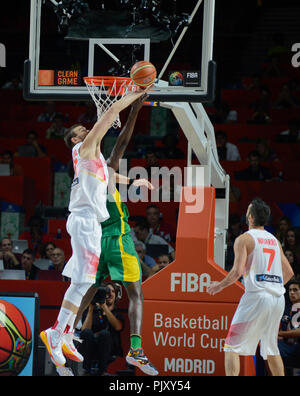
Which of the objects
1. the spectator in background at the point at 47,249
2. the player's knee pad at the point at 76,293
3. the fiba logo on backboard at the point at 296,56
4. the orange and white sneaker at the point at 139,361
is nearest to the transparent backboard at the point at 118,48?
the player's knee pad at the point at 76,293

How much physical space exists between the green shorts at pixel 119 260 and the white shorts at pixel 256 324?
39.4 inches

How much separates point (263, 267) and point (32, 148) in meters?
6.91

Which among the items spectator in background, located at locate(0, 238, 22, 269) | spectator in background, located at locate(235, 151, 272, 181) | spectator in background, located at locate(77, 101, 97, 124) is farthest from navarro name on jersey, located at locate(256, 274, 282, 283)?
spectator in background, located at locate(77, 101, 97, 124)

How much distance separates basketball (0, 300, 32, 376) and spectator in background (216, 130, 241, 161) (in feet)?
19.3

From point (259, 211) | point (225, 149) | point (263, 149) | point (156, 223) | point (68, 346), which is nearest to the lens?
point (68, 346)

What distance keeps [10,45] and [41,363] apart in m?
12.1

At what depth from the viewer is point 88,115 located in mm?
13891

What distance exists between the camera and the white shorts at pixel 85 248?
252 inches

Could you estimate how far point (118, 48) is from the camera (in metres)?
7.60

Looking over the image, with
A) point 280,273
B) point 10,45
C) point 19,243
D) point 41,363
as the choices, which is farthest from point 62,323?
point 10,45

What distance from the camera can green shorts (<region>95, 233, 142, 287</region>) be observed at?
657 cm

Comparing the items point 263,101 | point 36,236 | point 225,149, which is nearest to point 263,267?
point 36,236

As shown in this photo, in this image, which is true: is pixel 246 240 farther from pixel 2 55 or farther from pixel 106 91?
pixel 2 55
